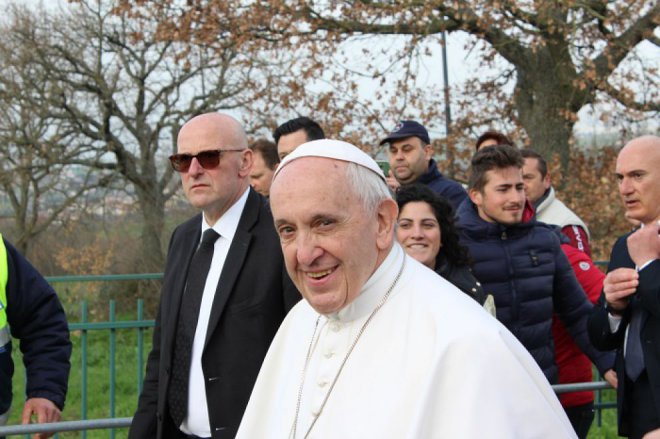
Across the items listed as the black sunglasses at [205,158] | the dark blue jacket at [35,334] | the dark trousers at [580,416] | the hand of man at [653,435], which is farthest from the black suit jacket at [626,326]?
the dark blue jacket at [35,334]

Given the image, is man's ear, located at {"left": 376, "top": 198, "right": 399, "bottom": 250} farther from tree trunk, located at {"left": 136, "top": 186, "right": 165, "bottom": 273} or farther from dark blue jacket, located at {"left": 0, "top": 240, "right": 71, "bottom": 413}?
tree trunk, located at {"left": 136, "top": 186, "right": 165, "bottom": 273}

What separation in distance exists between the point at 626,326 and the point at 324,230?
206cm

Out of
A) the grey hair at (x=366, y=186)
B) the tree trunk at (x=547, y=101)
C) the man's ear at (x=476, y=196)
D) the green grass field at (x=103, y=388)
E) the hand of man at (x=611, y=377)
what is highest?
the tree trunk at (x=547, y=101)

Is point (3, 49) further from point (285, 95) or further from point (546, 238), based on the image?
point (546, 238)

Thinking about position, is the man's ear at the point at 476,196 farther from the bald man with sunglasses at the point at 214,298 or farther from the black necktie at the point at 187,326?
the black necktie at the point at 187,326

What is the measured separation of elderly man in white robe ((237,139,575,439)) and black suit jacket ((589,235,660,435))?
149cm

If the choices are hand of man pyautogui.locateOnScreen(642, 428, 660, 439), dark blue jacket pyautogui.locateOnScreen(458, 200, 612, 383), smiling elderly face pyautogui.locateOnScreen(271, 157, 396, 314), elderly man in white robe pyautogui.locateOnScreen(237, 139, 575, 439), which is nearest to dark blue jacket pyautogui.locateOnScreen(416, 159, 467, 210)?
dark blue jacket pyautogui.locateOnScreen(458, 200, 612, 383)

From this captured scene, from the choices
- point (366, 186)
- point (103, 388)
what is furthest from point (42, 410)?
point (103, 388)

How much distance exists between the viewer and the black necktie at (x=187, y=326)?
3527 millimetres

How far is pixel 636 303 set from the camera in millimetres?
3707

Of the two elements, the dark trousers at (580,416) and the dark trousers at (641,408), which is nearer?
the dark trousers at (641,408)

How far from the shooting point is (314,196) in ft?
7.26

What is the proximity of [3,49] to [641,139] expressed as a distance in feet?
57.1

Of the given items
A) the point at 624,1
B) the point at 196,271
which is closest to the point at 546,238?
the point at 196,271
